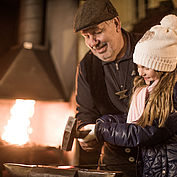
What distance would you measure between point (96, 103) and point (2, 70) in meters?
1.41

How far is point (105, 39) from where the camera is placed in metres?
1.46

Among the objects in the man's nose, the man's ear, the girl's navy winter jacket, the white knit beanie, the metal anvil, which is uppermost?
the man's ear

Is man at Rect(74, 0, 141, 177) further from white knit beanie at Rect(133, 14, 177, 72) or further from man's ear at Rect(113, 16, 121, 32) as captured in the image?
white knit beanie at Rect(133, 14, 177, 72)

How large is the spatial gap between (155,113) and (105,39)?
0.46 meters

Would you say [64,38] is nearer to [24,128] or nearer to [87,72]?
[24,128]

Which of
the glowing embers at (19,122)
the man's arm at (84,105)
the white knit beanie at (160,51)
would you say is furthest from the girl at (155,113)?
the glowing embers at (19,122)

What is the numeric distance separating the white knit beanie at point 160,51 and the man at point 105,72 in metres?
0.25

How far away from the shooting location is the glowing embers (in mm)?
2828

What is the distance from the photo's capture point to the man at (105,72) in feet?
4.72

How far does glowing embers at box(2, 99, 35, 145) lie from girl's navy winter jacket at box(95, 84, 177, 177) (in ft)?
5.93

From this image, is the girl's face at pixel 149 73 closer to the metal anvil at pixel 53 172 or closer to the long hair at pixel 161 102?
the long hair at pixel 161 102

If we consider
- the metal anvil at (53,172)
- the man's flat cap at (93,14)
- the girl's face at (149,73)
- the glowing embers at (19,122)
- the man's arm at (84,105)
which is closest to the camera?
the metal anvil at (53,172)

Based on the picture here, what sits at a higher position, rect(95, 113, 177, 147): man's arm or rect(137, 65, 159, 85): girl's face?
rect(137, 65, 159, 85): girl's face

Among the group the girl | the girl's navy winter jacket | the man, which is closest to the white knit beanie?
the girl
